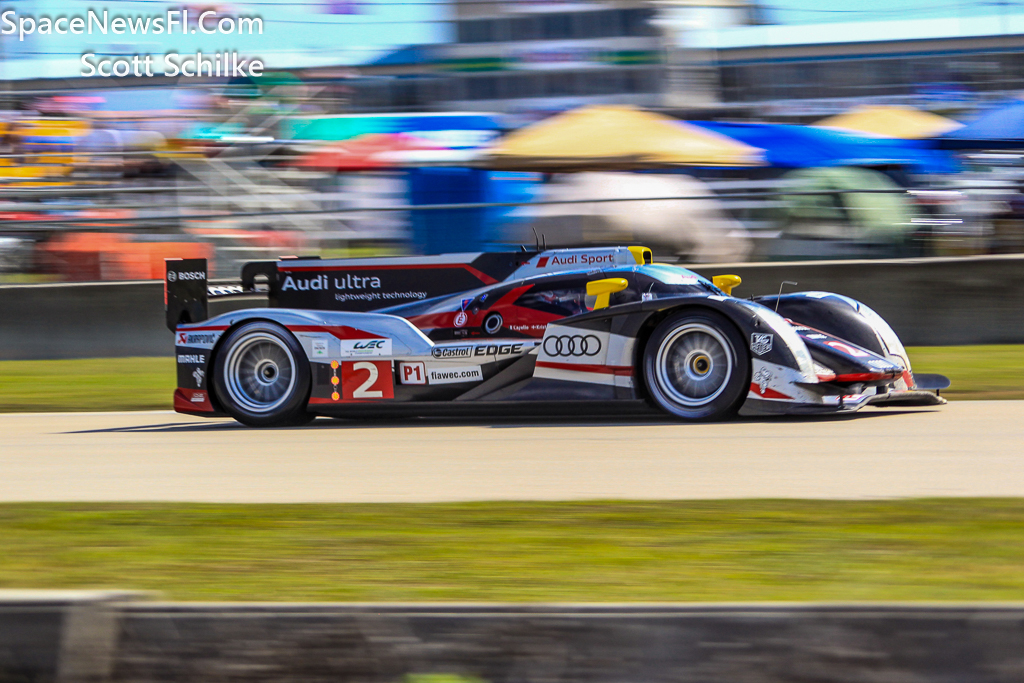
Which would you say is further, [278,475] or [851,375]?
[851,375]

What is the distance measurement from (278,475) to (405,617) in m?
3.10

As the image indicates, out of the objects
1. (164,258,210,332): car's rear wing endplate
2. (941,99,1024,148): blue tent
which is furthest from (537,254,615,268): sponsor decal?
(941,99,1024,148): blue tent

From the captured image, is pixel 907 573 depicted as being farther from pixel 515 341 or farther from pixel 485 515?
pixel 515 341

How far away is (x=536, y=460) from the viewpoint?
597 cm

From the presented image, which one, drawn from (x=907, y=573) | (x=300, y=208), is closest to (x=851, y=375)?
(x=907, y=573)

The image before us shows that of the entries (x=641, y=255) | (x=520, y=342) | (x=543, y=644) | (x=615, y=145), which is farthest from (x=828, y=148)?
(x=543, y=644)

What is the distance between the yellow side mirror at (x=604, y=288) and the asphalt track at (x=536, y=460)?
0.76m

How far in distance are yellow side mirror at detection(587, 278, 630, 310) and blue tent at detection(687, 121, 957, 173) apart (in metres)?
6.89

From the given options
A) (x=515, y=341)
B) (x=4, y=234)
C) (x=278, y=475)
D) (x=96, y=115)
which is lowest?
(x=278, y=475)

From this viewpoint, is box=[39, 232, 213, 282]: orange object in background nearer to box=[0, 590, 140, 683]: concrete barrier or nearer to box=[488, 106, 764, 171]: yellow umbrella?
box=[488, 106, 764, 171]: yellow umbrella

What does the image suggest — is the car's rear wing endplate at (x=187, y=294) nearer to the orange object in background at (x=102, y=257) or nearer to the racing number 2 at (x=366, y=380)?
the racing number 2 at (x=366, y=380)

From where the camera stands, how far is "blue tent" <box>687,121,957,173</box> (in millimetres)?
13594

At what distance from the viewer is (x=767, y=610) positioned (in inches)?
106

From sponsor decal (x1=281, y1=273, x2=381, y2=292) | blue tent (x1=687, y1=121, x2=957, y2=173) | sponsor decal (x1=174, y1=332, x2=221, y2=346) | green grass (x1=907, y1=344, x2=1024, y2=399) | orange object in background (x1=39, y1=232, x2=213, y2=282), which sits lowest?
green grass (x1=907, y1=344, x2=1024, y2=399)
